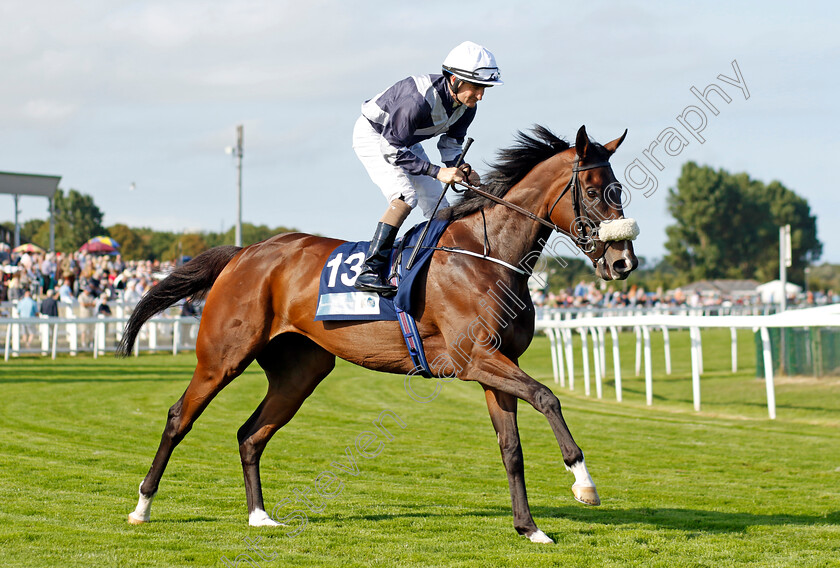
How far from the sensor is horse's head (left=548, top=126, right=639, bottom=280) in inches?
167

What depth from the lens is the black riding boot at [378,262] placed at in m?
4.60

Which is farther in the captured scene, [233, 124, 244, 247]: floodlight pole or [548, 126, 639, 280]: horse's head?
[233, 124, 244, 247]: floodlight pole

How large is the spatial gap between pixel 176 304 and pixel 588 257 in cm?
272

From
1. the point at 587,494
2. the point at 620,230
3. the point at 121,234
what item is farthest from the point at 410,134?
the point at 121,234

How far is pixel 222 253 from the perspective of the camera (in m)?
5.46

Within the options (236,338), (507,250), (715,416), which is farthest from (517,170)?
(715,416)

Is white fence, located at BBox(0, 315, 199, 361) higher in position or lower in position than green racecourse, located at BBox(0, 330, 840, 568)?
higher

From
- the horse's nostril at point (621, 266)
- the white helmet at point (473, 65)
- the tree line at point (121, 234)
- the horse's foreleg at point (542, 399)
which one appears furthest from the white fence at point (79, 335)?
the tree line at point (121, 234)

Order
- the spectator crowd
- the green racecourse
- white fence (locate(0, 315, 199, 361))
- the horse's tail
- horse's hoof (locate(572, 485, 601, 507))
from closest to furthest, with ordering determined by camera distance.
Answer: horse's hoof (locate(572, 485, 601, 507)) → the green racecourse → the horse's tail → white fence (locate(0, 315, 199, 361)) → the spectator crowd

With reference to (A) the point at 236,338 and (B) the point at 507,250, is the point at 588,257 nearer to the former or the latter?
(B) the point at 507,250

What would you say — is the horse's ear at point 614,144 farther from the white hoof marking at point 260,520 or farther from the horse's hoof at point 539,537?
the white hoof marking at point 260,520

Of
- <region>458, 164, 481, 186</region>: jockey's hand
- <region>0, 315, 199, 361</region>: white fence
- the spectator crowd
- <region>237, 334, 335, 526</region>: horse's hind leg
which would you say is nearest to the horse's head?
<region>458, 164, 481, 186</region>: jockey's hand

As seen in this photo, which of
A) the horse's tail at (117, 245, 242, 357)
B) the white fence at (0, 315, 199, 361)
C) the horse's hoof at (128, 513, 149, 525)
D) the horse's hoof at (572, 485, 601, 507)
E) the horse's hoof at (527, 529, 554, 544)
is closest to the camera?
the horse's hoof at (572, 485, 601, 507)

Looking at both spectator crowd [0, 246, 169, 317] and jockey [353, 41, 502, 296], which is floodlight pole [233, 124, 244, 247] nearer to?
spectator crowd [0, 246, 169, 317]
